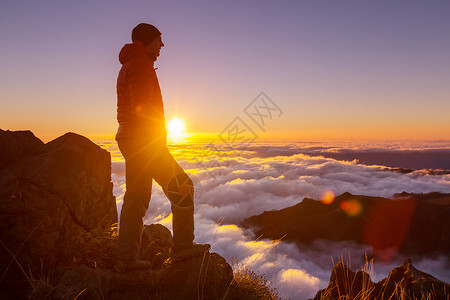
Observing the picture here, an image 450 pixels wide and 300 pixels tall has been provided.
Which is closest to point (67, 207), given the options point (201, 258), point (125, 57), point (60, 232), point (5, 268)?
point (60, 232)

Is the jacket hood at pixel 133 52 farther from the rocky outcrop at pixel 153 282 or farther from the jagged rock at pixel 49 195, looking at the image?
the rocky outcrop at pixel 153 282

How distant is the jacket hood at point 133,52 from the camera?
3.34m

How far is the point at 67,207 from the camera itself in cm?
398

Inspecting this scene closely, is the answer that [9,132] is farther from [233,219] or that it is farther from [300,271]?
[233,219]

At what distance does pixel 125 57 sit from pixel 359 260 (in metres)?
142

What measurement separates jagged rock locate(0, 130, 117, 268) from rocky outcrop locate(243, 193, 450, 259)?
398 ft

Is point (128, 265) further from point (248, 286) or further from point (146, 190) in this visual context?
point (248, 286)

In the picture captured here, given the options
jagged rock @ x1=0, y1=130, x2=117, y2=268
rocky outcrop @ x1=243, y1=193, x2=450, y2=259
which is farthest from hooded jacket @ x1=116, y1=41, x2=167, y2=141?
rocky outcrop @ x1=243, y1=193, x2=450, y2=259

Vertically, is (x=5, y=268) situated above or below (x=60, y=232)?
below

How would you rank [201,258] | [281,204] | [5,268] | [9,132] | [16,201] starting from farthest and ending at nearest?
[281,204]
[9,132]
[201,258]
[16,201]
[5,268]

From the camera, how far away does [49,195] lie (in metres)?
3.82

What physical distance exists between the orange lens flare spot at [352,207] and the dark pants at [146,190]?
135 metres

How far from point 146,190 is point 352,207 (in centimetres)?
13742

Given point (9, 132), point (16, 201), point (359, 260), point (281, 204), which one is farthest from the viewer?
point (281, 204)
